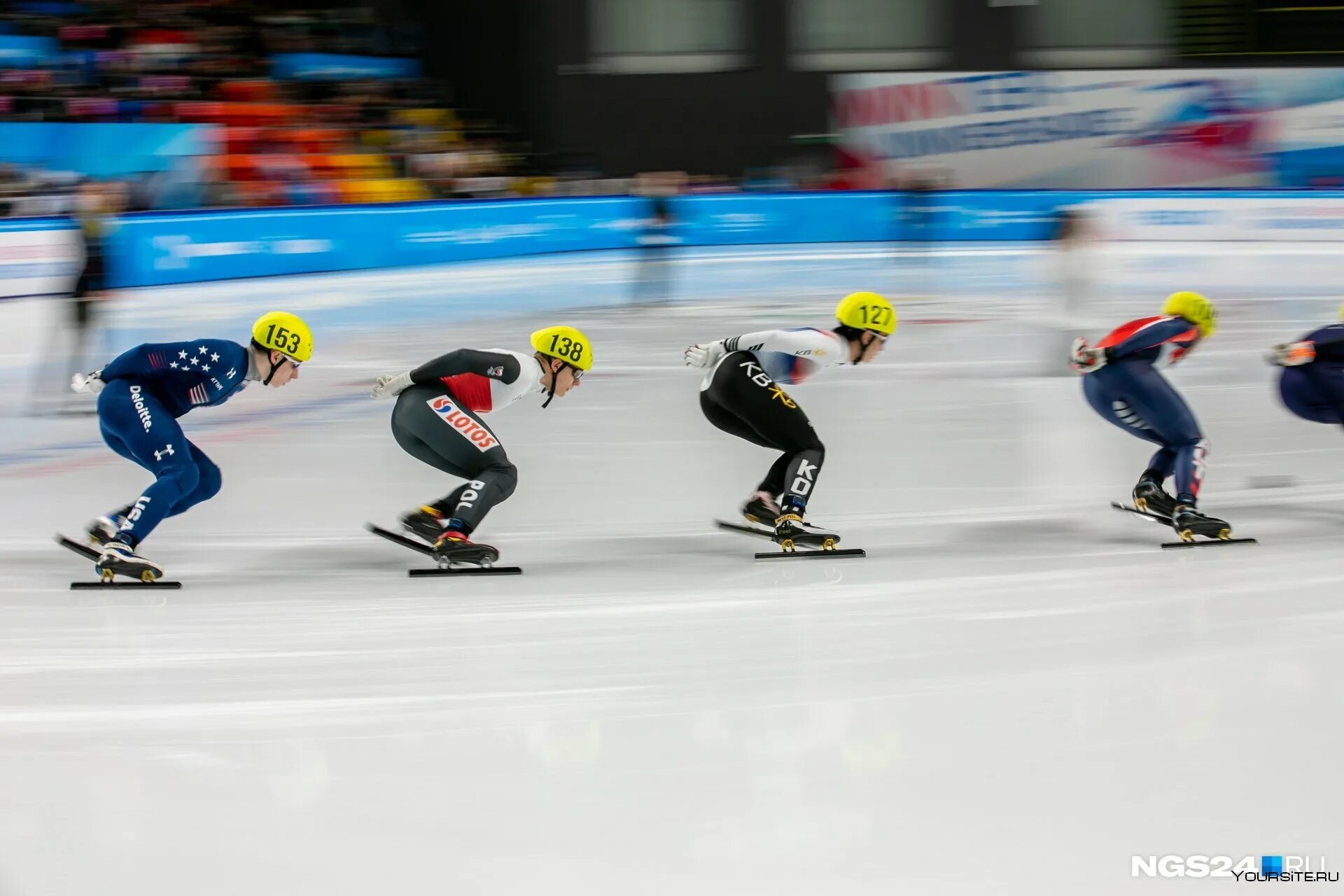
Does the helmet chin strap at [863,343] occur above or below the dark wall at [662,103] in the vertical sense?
below

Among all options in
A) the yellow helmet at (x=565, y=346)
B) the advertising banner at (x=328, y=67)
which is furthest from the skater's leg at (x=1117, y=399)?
the advertising banner at (x=328, y=67)

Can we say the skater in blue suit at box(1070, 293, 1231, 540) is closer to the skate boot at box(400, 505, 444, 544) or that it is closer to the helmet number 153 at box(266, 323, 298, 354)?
the skate boot at box(400, 505, 444, 544)

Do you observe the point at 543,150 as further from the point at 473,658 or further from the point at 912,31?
the point at 473,658

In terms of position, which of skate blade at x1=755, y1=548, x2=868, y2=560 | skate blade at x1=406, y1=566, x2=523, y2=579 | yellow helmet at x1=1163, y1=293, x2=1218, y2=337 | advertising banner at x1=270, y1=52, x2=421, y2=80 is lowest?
skate blade at x1=755, y1=548, x2=868, y2=560

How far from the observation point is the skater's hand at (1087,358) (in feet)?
16.6

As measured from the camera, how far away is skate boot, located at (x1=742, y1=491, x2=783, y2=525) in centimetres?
498

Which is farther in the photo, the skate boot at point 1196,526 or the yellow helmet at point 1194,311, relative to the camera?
the yellow helmet at point 1194,311

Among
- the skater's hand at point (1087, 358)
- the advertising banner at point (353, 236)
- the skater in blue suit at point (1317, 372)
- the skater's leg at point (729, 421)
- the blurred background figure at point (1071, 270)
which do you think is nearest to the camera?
the skater's leg at point (729, 421)

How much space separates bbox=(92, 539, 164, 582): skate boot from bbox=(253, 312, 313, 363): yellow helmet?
0.81 m

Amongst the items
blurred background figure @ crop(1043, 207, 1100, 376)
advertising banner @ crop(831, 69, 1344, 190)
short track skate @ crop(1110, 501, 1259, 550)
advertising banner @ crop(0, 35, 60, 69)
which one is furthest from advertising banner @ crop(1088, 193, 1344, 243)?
advertising banner @ crop(0, 35, 60, 69)

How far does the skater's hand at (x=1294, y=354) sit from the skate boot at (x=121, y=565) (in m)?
4.22

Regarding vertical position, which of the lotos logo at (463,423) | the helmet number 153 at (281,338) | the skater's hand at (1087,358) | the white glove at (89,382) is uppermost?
the helmet number 153 at (281,338)

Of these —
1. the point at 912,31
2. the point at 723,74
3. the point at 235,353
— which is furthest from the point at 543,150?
the point at 235,353

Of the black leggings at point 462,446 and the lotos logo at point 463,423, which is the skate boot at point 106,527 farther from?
the lotos logo at point 463,423
